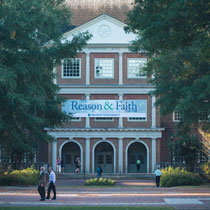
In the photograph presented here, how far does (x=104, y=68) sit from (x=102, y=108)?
3939 millimetres

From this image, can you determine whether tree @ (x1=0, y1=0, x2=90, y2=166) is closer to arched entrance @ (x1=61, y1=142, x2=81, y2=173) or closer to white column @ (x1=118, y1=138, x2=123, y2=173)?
white column @ (x1=118, y1=138, x2=123, y2=173)


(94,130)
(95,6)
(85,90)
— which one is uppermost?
(95,6)

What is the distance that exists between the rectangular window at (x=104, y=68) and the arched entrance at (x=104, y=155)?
6.45m

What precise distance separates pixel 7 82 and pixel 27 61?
3.50m

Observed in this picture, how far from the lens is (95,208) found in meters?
19.3

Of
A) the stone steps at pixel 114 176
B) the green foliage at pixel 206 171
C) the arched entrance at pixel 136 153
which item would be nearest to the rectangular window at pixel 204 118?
the green foliage at pixel 206 171

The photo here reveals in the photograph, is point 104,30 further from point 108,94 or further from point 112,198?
point 112,198

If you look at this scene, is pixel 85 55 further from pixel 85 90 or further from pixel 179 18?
pixel 179 18

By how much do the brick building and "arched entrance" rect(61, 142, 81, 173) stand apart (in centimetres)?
143

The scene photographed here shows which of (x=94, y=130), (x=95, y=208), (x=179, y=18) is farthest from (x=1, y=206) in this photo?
(x=94, y=130)

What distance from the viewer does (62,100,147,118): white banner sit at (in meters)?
48.2

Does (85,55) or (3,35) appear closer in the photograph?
(3,35)

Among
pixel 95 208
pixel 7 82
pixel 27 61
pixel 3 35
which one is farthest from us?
pixel 27 61

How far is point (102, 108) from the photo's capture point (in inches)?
1903
